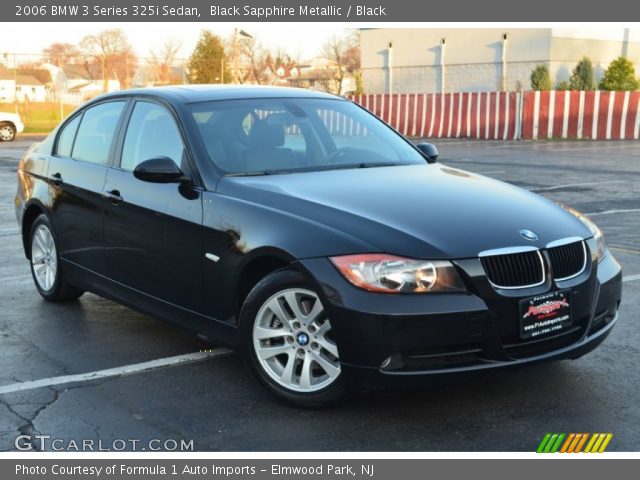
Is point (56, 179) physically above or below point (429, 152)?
below

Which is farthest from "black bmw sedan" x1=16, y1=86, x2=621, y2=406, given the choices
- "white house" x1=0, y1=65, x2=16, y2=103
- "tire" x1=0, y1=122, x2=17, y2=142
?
"white house" x1=0, y1=65, x2=16, y2=103

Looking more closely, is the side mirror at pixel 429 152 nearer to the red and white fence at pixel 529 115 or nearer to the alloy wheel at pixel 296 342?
the alloy wheel at pixel 296 342

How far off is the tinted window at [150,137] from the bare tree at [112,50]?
43.8m

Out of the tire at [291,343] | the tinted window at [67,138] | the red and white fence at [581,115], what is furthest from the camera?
the red and white fence at [581,115]

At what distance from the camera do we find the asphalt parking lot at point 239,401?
4.10 metres

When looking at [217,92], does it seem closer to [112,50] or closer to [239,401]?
[239,401]

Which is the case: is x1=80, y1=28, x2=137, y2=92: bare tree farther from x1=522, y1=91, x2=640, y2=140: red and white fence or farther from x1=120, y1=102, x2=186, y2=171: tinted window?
x1=120, y1=102, x2=186, y2=171: tinted window

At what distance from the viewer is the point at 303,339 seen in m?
4.39

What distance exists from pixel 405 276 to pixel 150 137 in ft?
7.55

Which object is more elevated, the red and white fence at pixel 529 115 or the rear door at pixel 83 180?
the rear door at pixel 83 180

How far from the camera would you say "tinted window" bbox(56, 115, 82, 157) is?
6.61 m

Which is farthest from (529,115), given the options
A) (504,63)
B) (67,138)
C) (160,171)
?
(160,171)

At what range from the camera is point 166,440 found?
407 cm

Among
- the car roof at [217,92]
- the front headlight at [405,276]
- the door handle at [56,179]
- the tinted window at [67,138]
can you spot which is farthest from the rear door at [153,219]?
the front headlight at [405,276]
